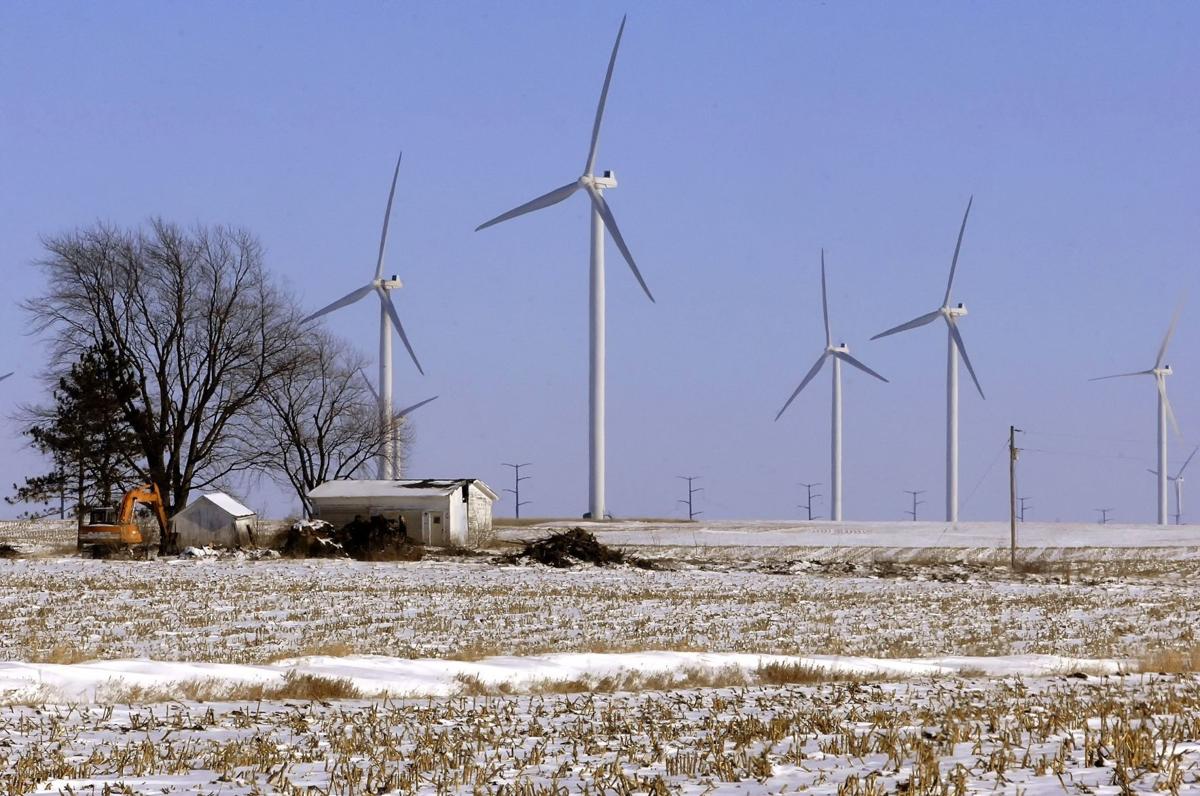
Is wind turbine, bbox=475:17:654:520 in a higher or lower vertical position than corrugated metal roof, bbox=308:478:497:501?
higher

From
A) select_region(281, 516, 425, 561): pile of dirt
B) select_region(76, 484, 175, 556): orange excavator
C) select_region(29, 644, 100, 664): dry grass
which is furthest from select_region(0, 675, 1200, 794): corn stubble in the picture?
select_region(76, 484, 175, 556): orange excavator

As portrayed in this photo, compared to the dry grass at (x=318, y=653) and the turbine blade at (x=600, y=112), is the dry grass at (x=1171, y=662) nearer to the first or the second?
the dry grass at (x=318, y=653)

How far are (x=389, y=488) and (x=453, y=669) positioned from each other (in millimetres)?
41364

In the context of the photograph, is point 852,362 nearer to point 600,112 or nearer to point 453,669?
point 600,112

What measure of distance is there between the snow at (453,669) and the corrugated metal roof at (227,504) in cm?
3990

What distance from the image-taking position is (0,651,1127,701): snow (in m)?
14.7

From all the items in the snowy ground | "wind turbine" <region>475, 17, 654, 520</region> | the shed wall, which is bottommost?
the snowy ground

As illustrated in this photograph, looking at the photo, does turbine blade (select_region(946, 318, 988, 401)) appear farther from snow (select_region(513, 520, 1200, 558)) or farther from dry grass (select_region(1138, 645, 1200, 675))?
dry grass (select_region(1138, 645, 1200, 675))

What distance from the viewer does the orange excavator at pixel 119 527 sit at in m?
51.3

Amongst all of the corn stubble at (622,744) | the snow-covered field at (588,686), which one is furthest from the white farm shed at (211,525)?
the corn stubble at (622,744)

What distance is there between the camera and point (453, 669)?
645 inches

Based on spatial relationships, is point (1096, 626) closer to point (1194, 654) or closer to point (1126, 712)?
point (1194, 654)

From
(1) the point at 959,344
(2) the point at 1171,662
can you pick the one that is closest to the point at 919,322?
(1) the point at 959,344

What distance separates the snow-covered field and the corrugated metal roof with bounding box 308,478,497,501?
19166 mm
